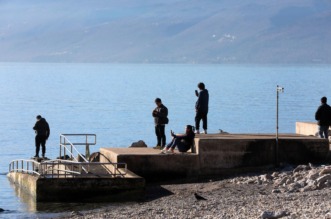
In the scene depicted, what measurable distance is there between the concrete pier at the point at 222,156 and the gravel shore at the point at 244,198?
448 millimetres

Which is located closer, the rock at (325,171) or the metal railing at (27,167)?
the rock at (325,171)

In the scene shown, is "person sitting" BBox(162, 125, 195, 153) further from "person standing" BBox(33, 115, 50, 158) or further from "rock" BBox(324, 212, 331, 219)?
"rock" BBox(324, 212, 331, 219)

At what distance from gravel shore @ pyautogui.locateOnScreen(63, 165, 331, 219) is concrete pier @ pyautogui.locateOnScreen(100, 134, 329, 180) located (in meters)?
0.45

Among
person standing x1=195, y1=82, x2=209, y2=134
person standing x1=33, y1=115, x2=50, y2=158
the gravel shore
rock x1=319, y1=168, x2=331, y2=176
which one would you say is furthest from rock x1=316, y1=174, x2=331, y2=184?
person standing x1=33, y1=115, x2=50, y2=158

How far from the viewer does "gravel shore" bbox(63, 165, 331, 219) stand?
14664mm

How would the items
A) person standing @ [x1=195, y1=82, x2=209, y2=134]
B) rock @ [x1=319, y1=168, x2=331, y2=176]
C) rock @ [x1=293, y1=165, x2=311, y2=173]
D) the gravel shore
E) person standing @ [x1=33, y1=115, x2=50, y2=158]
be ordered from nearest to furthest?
1. the gravel shore
2. rock @ [x1=319, y1=168, x2=331, y2=176]
3. rock @ [x1=293, y1=165, x2=311, y2=173]
4. person standing @ [x1=195, y1=82, x2=209, y2=134]
5. person standing @ [x1=33, y1=115, x2=50, y2=158]

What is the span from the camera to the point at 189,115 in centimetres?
6612

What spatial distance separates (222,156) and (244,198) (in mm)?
4027

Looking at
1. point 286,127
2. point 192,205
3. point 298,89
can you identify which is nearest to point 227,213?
point 192,205

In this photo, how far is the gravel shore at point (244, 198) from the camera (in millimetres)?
14664

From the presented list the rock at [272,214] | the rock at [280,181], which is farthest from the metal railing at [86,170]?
the rock at [272,214]

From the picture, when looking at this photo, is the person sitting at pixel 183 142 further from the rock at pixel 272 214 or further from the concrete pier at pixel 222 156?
the rock at pixel 272 214

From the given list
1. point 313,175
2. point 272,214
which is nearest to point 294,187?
point 313,175

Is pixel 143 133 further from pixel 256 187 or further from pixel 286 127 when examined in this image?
pixel 256 187
